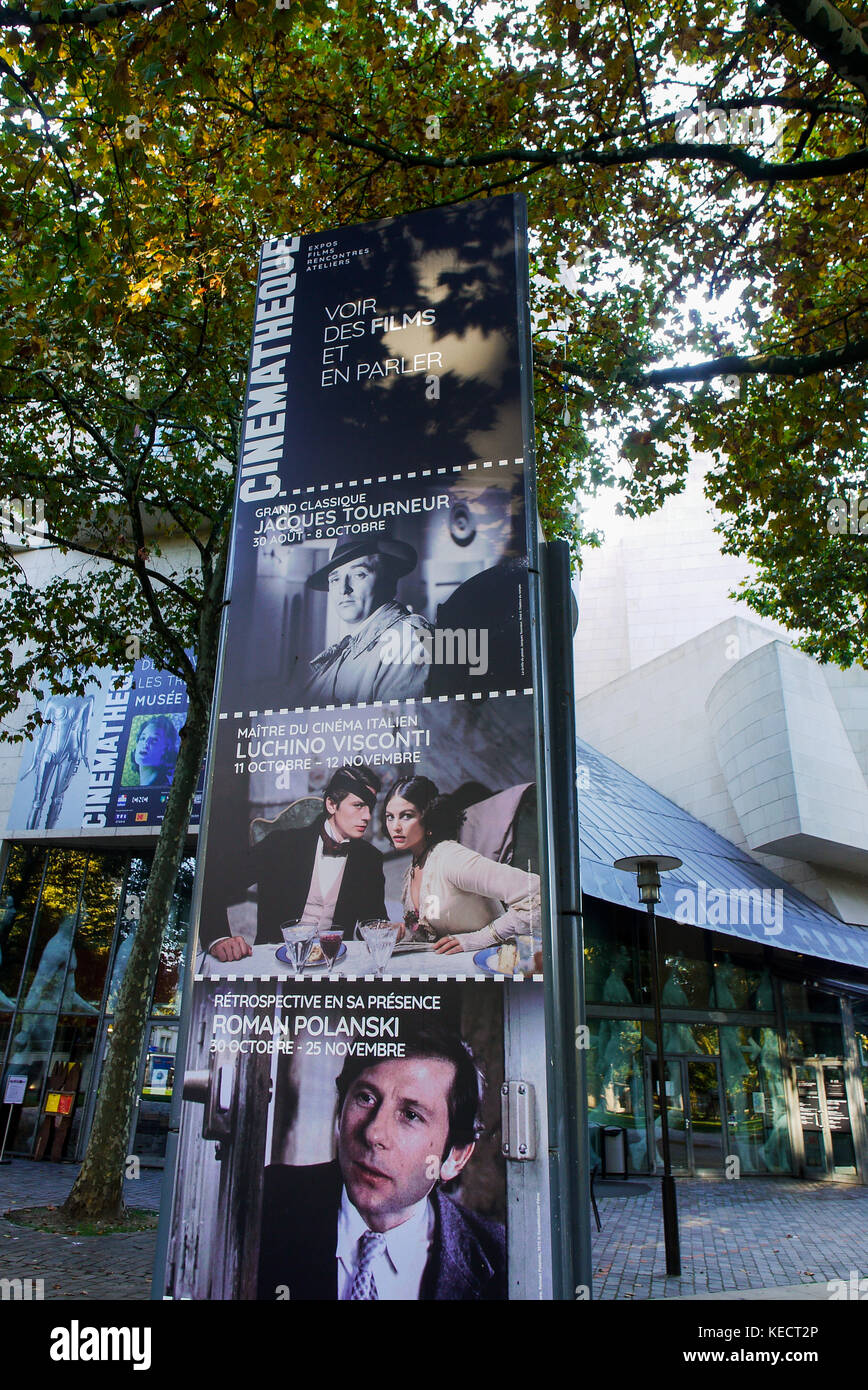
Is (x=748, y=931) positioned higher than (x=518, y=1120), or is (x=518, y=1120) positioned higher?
(x=748, y=931)

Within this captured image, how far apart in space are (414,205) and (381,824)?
791cm

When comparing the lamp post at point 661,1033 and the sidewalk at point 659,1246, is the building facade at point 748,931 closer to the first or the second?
the sidewalk at point 659,1246

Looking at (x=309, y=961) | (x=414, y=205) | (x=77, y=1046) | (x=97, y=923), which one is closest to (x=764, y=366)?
(x=414, y=205)

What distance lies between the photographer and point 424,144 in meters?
9.20

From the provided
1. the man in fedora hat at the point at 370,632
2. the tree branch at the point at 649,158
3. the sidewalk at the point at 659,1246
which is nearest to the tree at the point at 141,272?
the tree branch at the point at 649,158

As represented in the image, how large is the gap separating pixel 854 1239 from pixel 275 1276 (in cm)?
1179

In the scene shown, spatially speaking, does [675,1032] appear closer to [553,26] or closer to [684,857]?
[684,857]

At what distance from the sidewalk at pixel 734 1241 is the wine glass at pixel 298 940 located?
6.62m

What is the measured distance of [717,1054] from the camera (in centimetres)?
1938

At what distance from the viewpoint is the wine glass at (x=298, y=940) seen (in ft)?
10.2

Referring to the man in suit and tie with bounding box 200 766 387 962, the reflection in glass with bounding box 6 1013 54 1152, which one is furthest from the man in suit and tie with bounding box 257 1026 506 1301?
the reflection in glass with bounding box 6 1013 54 1152

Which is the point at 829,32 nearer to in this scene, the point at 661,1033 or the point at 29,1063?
the point at 661,1033

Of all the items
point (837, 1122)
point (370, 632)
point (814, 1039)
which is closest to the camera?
point (370, 632)

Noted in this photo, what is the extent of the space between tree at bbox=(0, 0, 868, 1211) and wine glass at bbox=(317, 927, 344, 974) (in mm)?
5442
